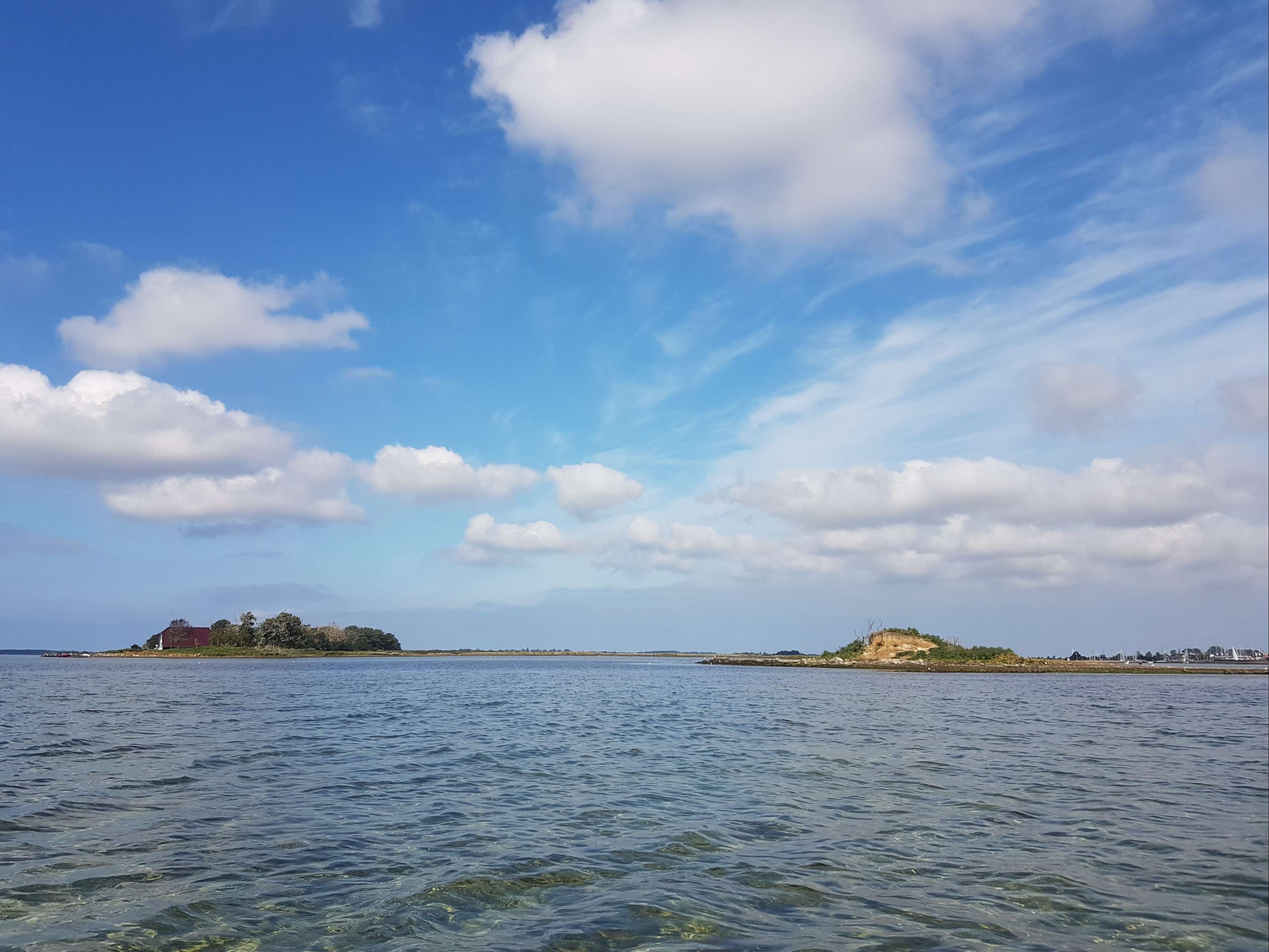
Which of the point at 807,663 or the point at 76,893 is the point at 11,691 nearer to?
the point at 76,893

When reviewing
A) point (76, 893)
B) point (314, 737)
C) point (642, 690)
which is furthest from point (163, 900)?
point (642, 690)

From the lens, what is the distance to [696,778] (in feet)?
80.4

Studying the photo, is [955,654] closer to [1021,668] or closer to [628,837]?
[1021,668]

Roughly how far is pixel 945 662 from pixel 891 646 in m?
13.0

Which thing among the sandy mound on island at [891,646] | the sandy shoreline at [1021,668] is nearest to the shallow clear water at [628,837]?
the sandy shoreline at [1021,668]

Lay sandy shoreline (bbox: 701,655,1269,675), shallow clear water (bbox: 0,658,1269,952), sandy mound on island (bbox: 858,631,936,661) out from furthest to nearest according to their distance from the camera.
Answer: sandy mound on island (bbox: 858,631,936,661), sandy shoreline (bbox: 701,655,1269,675), shallow clear water (bbox: 0,658,1269,952)

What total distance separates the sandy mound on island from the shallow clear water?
11433 centimetres

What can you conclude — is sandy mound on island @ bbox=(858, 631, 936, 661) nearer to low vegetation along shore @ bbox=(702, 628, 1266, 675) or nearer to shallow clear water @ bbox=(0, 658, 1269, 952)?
low vegetation along shore @ bbox=(702, 628, 1266, 675)

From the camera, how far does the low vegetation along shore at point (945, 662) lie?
452 ft

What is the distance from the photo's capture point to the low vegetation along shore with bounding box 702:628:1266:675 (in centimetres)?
13788

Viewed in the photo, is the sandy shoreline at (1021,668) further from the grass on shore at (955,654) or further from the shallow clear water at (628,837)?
the shallow clear water at (628,837)

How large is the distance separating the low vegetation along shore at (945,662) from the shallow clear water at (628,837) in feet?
341

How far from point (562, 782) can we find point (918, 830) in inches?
432

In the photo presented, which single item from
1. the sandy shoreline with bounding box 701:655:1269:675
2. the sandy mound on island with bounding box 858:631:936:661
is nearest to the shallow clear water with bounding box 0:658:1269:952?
the sandy shoreline with bounding box 701:655:1269:675
